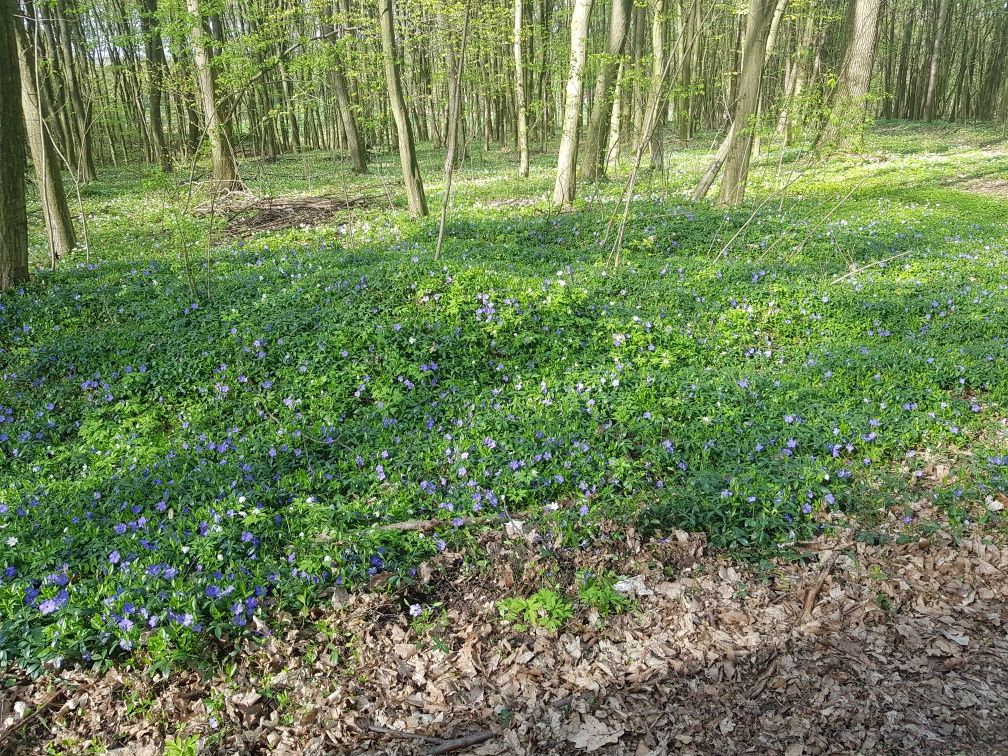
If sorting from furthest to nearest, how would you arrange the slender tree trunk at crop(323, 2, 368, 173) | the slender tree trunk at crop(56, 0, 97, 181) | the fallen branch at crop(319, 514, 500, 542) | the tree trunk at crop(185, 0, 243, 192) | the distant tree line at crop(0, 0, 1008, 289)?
the slender tree trunk at crop(56, 0, 97, 181) → the slender tree trunk at crop(323, 2, 368, 173) → the tree trunk at crop(185, 0, 243, 192) → the distant tree line at crop(0, 0, 1008, 289) → the fallen branch at crop(319, 514, 500, 542)

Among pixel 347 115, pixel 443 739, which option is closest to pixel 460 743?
pixel 443 739

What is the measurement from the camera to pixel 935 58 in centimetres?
3083

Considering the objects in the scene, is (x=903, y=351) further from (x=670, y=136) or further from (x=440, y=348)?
(x=670, y=136)

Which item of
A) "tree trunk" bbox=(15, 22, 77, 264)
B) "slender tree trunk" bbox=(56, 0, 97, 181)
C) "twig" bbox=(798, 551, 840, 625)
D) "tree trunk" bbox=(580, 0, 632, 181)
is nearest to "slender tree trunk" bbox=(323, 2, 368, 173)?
"tree trunk" bbox=(580, 0, 632, 181)

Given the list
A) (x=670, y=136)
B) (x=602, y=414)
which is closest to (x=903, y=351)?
(x=602, y=414)

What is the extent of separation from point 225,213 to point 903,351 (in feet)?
41.5

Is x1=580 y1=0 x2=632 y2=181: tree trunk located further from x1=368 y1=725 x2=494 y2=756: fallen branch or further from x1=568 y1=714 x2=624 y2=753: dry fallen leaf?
x1=368 y1=725 x2=494 y2=756: fallen branch

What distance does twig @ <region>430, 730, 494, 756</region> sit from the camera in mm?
2557

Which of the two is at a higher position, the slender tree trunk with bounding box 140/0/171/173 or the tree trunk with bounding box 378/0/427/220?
the slender tree trunk with bounding box 140/0/171/173

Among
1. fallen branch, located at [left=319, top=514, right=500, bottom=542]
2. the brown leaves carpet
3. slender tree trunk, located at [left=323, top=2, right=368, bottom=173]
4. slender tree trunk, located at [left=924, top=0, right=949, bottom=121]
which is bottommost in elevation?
the brown leaves carpet

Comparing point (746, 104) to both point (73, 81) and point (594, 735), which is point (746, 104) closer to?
point (594, 735)

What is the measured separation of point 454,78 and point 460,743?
12.1 m

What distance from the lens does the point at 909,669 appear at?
276 cm

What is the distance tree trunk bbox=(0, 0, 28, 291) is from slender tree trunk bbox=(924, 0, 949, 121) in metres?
36.9
